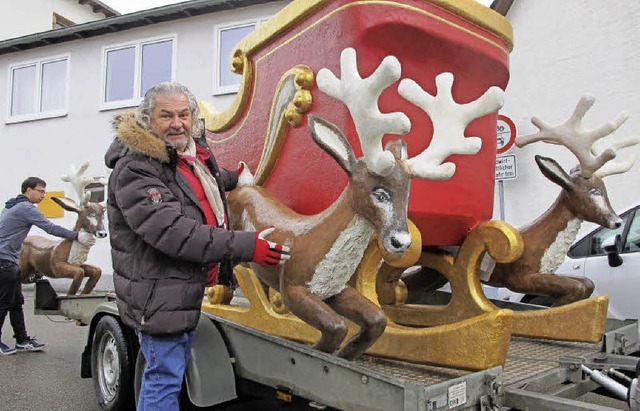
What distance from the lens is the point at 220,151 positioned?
13.8 feet

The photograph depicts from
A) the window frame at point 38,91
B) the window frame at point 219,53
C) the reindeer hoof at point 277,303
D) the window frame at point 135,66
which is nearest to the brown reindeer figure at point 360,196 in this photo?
the reindeer hoof at point 277,303

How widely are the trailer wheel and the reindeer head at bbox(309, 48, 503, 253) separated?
1.68 m

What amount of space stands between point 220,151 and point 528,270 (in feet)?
7.17

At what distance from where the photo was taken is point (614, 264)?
4.77m

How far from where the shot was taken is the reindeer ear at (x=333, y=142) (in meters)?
2.53

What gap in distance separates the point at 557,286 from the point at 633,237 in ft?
5.35

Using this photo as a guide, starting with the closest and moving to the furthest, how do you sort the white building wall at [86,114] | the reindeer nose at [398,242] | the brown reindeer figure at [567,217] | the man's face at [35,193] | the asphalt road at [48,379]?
the reindeer nose at [398,242] < the brown reindeer figure at [567,217] < the asphalt road at [48,379] < the man's face at [35,193] < the white building wall at [86,114]

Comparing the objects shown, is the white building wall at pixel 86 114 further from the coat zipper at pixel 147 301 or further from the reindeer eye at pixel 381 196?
the coat zipper at pixel 147 301

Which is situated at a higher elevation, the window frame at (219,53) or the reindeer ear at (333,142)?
the window frame at (219,53)

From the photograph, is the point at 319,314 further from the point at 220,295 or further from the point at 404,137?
the point at 220,295

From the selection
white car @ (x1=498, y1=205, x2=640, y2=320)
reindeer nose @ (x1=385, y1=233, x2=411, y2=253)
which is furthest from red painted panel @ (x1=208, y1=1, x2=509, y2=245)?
white car @ (x1=498, y1=205, x2=640, y2=320)

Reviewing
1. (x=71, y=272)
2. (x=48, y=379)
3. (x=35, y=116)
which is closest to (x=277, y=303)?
(x=48, y=379)

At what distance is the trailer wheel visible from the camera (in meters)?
3.35

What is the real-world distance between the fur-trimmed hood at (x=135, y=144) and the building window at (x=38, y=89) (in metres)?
10.7
